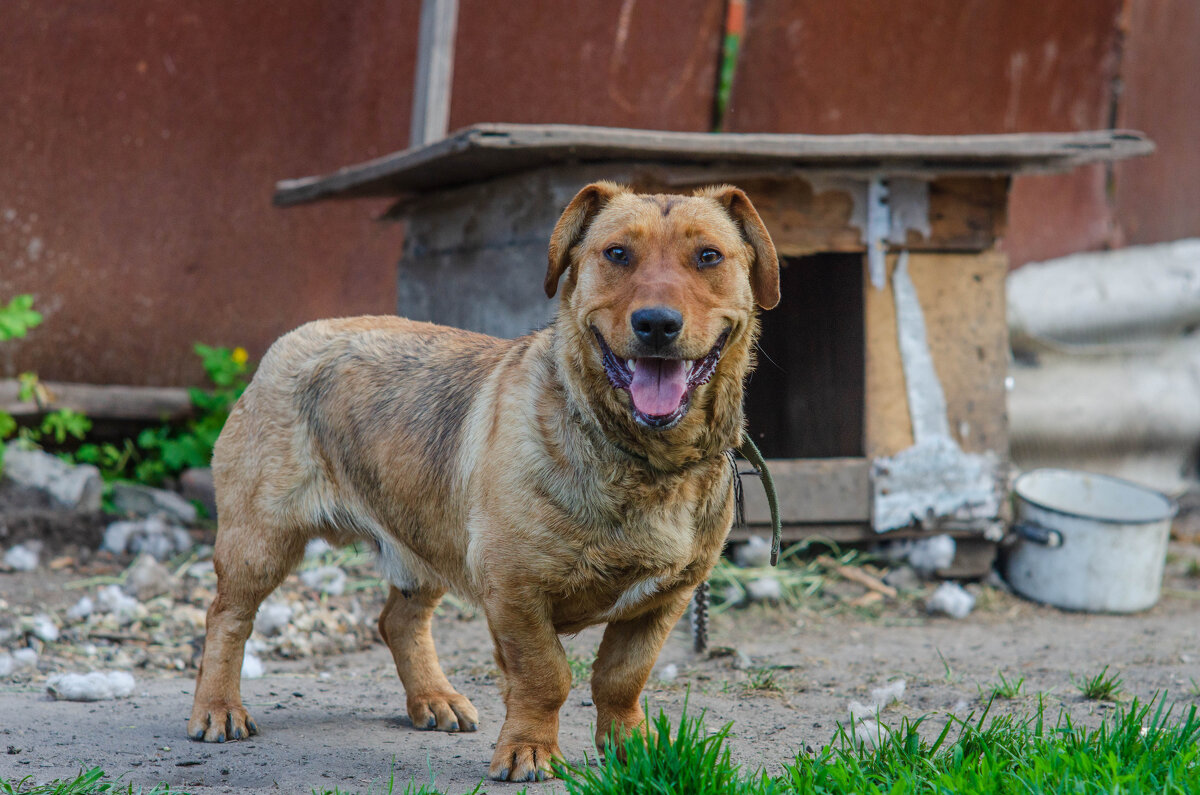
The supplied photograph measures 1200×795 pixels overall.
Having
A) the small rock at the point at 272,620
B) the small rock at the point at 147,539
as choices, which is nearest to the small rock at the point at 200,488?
the small rock at the point at 147,539

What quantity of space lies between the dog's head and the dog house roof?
1495 mm

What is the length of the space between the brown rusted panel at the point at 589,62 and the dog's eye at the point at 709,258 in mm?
4553

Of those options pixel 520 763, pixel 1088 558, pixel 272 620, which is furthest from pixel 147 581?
pixel 1088 558

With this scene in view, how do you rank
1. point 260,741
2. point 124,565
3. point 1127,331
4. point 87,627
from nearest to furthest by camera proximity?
point 260,741 < point 87,627 < point 124,565 < point 1127,331

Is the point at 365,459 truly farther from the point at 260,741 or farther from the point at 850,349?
the point at 850,349

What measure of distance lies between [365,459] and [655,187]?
2.27 meters

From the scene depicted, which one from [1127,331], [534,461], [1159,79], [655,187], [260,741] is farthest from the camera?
[1159,79]

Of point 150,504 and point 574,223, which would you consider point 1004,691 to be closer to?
point 574,223

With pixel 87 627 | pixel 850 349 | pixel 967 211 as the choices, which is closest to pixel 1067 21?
pixel 967 211

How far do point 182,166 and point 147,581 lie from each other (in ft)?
9.28

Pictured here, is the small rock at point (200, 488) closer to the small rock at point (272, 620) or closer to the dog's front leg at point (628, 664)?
the small rock at point (272, 620)

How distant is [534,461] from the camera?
3.03 metres

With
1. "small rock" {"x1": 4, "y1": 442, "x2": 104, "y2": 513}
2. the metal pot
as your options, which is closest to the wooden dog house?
the metal pot

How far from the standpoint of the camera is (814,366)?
6.44 m
